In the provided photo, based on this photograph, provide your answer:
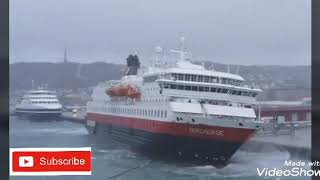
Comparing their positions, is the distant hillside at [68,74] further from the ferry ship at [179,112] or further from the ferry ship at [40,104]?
the ferry ship at [179,112]

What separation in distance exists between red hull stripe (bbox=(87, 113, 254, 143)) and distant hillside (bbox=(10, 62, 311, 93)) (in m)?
0.60

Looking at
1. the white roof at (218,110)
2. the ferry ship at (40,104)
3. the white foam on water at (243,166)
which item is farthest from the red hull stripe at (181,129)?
the ferry ship at (40,104)

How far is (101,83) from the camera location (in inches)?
120

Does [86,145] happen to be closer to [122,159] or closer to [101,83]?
[101,83]

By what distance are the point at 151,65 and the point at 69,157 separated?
1.62 m

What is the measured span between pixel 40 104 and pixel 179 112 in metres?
1.39

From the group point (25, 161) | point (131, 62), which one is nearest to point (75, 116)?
point (131, 62)

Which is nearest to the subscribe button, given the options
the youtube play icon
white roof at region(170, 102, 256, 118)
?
the youtube play icon

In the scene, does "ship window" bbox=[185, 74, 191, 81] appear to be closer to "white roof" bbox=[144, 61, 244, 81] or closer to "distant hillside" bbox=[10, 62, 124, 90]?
"white roof" bbox=[144, 61, 244, 81]

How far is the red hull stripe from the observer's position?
3728mm

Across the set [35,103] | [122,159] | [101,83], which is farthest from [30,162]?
[122,159]

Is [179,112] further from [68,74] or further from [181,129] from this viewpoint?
[68,74]

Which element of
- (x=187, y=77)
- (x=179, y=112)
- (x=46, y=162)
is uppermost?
(x=187, y=77)

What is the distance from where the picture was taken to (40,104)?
285 centimetres
